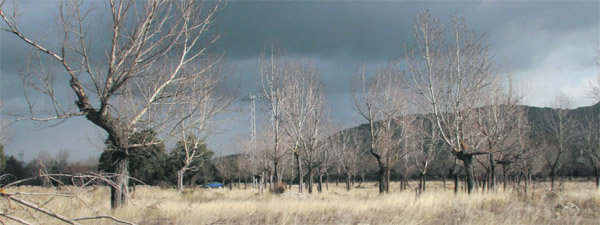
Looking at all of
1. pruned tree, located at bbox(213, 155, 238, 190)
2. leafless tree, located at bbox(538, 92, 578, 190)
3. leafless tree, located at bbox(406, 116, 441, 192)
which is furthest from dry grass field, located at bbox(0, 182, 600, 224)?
pruned tree, located at bbox(213, 155, 238, 190)

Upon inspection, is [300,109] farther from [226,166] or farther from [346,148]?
[226,166]

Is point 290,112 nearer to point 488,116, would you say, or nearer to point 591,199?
point 488,116

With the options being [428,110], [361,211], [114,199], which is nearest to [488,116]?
[428,110]

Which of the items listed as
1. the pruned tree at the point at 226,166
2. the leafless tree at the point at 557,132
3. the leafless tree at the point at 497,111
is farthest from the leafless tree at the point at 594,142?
the pruned tree at the point at 226,166

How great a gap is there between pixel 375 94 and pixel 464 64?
26.2ft

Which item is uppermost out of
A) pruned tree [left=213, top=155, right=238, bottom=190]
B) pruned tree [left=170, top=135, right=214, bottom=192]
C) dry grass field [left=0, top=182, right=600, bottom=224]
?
pruned tree [left=170, top=135, right=214, bottom=192]

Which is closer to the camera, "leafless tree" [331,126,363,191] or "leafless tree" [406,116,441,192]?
"leafless tree" [406,116,441,192]

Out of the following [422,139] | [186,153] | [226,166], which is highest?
[422,139]

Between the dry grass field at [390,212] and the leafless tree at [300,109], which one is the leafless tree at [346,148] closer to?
the leafless tree at [300,109]

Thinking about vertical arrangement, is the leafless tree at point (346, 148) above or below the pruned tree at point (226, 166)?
above

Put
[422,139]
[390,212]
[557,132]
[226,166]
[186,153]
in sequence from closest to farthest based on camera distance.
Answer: [390,212] → [422,139] → [186,153] → [557,132] → [226,166]

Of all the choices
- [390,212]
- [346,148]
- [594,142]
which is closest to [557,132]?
[594,142]

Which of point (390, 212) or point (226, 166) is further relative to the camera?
point (226, 166)

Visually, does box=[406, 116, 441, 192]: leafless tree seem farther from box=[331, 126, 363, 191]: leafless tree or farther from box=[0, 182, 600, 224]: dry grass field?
box=[331, 126, 363, 191]: leafless tree
